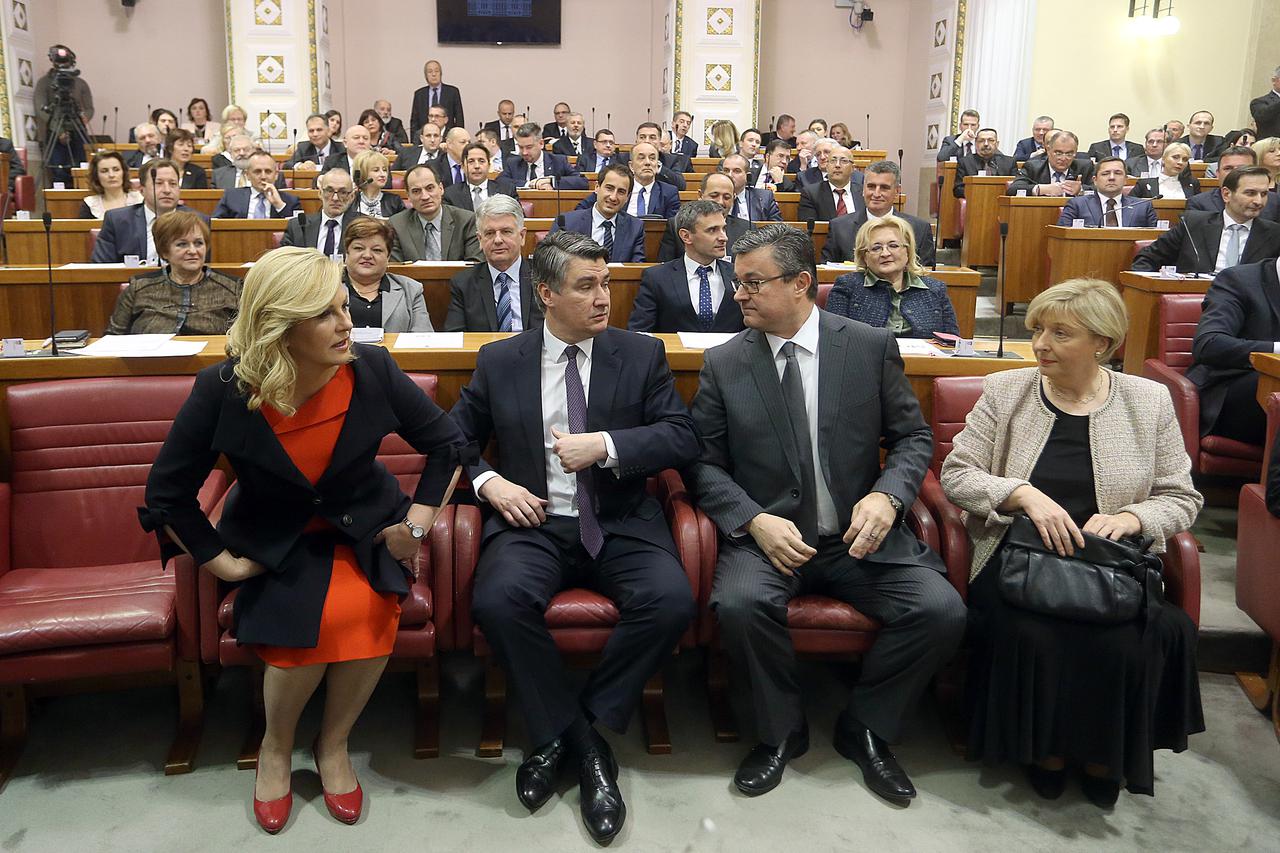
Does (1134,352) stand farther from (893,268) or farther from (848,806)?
(848,806)

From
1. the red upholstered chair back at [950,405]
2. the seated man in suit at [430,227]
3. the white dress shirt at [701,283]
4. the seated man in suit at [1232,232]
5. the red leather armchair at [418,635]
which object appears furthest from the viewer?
the seated man in suit at [430,227]

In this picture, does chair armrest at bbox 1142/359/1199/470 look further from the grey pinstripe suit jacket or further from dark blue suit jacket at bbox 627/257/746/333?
dark blue suit jacket at bbox 627/257/746/333

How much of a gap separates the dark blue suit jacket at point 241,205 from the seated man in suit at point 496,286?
2.89 metres

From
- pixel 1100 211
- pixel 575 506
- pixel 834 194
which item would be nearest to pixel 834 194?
pixel 834 194

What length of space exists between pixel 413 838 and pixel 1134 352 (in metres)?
3.20

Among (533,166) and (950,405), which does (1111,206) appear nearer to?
→ (533,166)

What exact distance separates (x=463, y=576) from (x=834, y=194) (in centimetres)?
478

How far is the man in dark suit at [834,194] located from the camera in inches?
249

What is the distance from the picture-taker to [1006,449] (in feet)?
7.73

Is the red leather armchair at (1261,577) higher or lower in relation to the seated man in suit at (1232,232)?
lower

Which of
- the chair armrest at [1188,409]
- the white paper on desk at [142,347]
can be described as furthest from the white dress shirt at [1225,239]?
the white paper on desk at [142,347]

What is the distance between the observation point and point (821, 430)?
2387 millimetres

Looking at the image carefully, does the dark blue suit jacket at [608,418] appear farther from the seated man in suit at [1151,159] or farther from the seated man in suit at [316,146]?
the seated man in suit at [1151,159]

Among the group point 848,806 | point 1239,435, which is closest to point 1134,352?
point 1239,435
